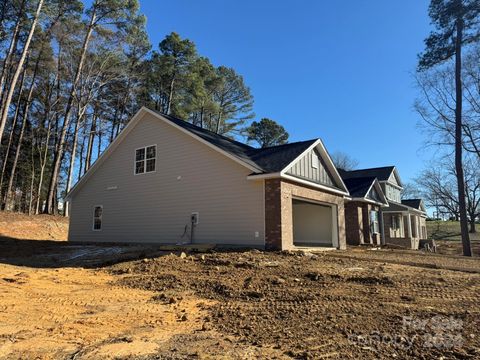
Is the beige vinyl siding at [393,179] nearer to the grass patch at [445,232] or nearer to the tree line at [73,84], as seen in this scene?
the grass patch at [445,232]

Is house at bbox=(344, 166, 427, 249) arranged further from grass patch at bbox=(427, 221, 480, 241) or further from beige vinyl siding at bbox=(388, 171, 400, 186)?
grass patch at bbox=(427, 221, 480, 241)

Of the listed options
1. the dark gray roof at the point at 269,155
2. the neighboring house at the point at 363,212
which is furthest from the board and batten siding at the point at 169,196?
the neighboring house at the point at 363,212

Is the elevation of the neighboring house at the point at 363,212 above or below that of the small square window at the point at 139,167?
below

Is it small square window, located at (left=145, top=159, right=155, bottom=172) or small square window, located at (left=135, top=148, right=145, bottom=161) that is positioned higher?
small square window, located at (left=135, top=148, right=145, bottom=161)

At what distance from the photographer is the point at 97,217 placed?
18984 mm

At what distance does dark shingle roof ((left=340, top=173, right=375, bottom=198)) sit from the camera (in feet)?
74.7

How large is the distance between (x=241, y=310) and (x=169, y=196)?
34.3 ft

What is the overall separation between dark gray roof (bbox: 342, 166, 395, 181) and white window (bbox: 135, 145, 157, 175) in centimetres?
2186

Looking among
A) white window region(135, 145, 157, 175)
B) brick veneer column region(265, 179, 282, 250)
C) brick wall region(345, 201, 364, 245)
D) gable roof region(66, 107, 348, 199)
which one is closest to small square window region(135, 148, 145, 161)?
white window region(135, 145, 157, 175)

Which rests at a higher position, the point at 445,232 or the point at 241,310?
the point at 445,232

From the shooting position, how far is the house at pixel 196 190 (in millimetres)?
13398

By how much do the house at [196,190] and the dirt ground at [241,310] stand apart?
3075mm

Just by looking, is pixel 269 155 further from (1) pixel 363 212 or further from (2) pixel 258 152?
(1) pixel 363 212

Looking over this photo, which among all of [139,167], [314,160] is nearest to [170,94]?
[139,167]
